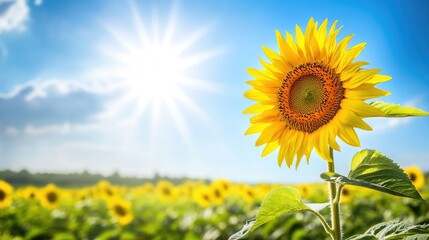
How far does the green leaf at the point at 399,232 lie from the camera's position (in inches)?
57.2

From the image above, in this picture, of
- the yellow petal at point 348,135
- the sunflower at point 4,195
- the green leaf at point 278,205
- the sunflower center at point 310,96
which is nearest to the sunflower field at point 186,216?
the sunflower at point 4,195

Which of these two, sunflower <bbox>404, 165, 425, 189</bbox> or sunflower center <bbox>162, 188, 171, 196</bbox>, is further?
sunflower center <bbox>162, 188, 171, 196</bbox>

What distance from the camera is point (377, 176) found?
4.83 feet

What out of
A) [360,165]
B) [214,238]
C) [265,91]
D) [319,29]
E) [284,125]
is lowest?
[214,238]

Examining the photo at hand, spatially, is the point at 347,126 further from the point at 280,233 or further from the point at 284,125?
the point at 280,233

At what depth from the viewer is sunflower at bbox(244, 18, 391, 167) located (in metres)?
1.89

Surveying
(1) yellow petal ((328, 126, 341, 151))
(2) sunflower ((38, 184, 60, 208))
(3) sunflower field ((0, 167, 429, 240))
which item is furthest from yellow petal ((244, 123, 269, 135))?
(2) sunflower ((38, 184, 60, 208))

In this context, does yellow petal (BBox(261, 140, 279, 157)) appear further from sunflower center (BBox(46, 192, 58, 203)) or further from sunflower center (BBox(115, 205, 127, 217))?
sunflower center (BBox(46, 192, 58, 203))

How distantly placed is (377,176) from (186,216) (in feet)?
25.7

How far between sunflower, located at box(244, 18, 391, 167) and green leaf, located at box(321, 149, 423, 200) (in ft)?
0.78

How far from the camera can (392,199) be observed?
11109 millimetres

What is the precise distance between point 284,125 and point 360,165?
2.01 ft

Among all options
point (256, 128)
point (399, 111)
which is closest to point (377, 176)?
point (399, 111)

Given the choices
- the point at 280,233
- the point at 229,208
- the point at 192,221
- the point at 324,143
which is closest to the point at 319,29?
the point at 324,143
